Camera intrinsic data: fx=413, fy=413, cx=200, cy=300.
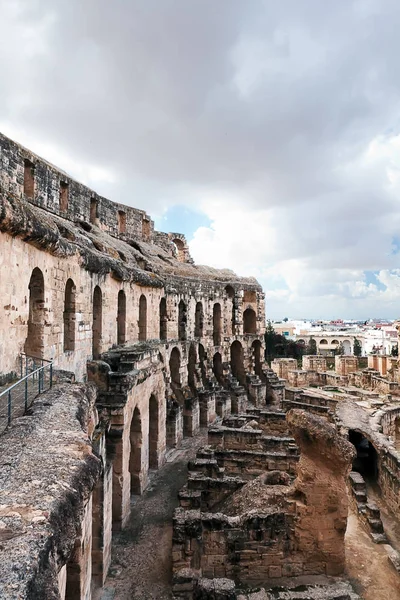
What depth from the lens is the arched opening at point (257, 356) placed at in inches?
1029

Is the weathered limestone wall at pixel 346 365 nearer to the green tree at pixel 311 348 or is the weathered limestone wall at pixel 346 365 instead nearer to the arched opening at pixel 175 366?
the arched opening at pixel 175 366

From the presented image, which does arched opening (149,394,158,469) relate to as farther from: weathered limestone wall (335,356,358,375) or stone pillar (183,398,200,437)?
weathered limestone wall (335,356,358,375)

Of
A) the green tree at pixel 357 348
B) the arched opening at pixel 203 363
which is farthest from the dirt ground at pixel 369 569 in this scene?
the green tree at pixel 357 348

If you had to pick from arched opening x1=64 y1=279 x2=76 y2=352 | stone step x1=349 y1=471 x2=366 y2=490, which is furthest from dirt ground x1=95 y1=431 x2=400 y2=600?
arched opening x1=64 y1=279 x2=76 y2=352

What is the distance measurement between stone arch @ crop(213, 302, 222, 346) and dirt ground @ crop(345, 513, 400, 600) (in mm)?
14420

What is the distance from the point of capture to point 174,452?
15.8m

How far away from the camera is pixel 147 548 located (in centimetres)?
927

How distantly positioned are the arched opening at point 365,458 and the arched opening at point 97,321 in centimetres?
936

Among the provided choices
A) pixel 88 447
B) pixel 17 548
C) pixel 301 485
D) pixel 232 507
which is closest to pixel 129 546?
pixel 232 507

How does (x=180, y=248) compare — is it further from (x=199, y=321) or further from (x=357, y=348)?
(x=357, y=348)

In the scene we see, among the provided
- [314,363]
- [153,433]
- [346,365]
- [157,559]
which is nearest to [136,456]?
[153,433]

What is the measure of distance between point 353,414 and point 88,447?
1693 cm

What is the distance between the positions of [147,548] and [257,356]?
58.8 ft

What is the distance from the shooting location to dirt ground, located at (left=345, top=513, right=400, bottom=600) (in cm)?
802
